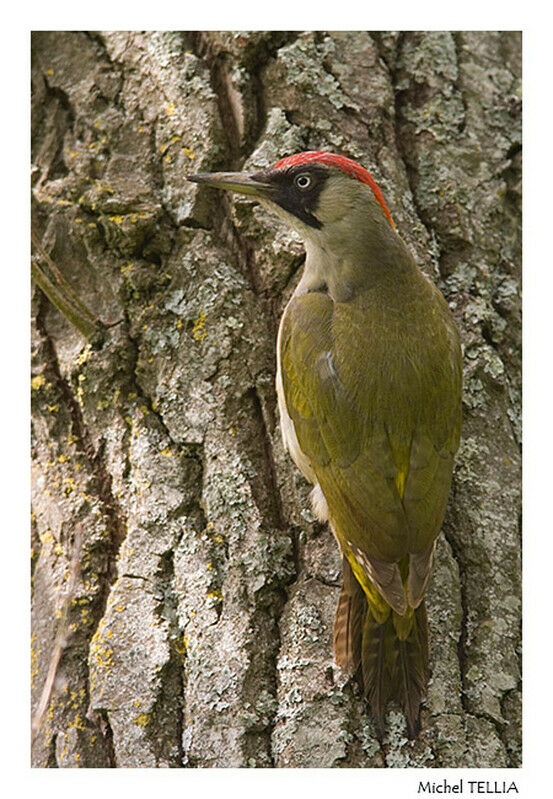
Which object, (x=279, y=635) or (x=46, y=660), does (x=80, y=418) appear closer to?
(x=46, y=660)

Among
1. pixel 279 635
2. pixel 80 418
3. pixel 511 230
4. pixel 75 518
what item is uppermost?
pixel 511 230

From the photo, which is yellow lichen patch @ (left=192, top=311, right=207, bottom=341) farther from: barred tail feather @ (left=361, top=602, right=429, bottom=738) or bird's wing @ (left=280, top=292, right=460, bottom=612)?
barred tail feather @ (left=361, top=602, right=429, bottom=738)

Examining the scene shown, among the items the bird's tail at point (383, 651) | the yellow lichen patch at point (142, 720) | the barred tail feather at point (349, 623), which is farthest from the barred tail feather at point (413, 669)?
the yellow lichen patch at point (142, 720)

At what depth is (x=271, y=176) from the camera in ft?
9.60

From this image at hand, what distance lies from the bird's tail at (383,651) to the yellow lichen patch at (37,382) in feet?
4.01

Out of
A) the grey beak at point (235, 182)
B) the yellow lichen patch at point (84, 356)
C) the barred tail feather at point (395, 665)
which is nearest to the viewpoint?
the barred tail feather at point (395, 665)

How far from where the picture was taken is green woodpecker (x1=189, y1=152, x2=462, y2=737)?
2.55 meters

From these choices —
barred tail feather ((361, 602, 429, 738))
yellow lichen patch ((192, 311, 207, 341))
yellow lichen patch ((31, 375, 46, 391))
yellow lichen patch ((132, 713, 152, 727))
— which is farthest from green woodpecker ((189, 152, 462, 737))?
yellow lichen patch ((31, 375, 46, 391))

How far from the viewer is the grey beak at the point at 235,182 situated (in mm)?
2885

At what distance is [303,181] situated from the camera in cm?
297

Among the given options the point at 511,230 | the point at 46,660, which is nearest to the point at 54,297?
the point at 46,660

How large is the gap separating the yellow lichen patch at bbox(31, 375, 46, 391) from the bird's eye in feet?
3.52

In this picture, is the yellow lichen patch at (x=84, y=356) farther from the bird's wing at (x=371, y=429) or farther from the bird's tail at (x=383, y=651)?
the bird's tail at (x=383, y=651)

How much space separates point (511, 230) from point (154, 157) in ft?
4.18
